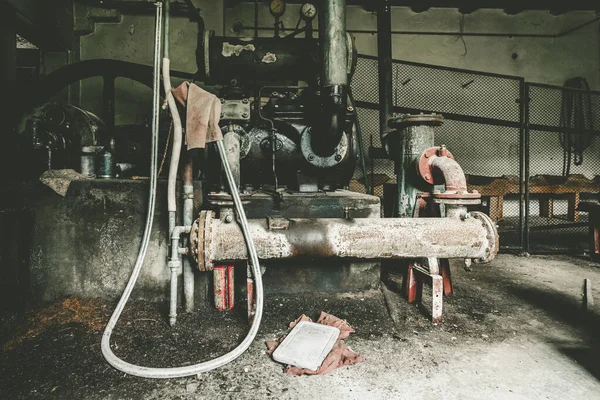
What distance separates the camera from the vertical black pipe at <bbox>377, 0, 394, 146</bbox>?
362cm

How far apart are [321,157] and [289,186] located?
40cm

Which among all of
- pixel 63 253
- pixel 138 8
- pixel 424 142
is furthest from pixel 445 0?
pixel 63 253

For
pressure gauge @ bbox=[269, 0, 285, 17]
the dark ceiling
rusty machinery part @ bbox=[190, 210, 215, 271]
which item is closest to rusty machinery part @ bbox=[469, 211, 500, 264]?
rusty machinery part @ bbox=[190, 210, 215, 271]

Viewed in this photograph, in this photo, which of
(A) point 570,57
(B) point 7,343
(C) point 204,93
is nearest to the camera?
(B) point 7,343

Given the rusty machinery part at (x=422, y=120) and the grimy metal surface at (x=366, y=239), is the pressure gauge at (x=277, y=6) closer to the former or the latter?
the rusty machinery part at (x=422, y=120)

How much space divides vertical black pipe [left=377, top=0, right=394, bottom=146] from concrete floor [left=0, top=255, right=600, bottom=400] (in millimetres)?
1877

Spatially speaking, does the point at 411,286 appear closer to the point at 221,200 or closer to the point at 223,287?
the point at 223,287

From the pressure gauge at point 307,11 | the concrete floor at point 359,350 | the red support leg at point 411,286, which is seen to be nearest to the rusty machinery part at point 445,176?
the red support leg at point 411,286

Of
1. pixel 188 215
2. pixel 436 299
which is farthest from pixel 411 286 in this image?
pixel 188 215

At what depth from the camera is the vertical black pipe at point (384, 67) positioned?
142 inches

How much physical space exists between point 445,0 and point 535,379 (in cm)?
588

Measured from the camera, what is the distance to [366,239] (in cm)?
205

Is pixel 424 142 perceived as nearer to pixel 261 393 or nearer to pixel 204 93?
pixel 204 93

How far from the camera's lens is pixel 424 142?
2600 mm
